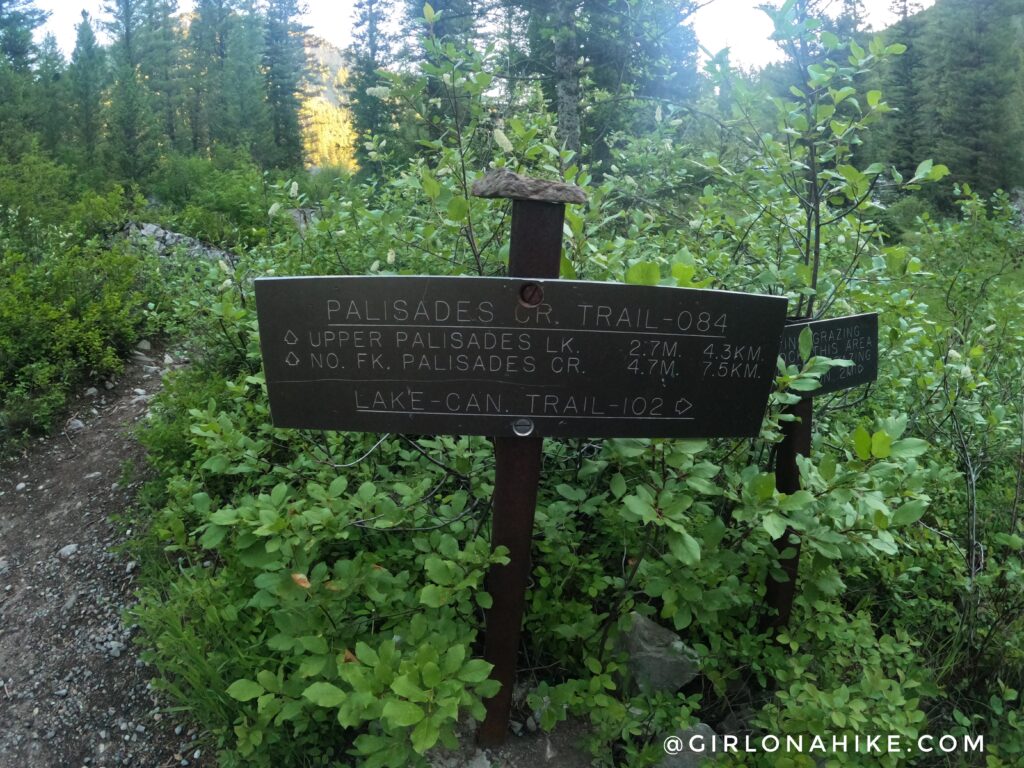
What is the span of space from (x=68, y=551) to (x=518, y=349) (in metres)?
3.20

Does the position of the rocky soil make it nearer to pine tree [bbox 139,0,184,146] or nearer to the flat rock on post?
the flat rock on post

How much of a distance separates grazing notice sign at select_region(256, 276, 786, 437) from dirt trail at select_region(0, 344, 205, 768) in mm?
1713

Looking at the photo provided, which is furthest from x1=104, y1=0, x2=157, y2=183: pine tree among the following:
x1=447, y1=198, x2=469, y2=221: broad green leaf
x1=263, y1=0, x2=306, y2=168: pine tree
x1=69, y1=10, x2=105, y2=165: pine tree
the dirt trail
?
x1=447, y1=198, x2=469, y2=221: broad green leaf

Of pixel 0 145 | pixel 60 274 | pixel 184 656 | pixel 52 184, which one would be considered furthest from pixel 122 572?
pixel 0 145

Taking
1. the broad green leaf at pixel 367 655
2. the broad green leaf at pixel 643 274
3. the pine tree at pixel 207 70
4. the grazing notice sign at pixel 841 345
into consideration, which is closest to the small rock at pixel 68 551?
the broad green leaf at pixel 367 655

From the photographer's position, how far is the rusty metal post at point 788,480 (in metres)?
2.17

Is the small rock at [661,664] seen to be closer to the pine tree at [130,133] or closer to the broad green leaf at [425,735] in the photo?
the broad green leaf at [425,735]

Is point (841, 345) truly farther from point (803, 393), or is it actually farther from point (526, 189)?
point (526, 189)

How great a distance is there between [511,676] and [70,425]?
4.15 meters

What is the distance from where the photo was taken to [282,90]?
29.1 metres

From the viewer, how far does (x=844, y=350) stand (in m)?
2.21

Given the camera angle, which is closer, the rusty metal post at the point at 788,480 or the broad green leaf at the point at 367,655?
the broad green leaf at the point at 367,655

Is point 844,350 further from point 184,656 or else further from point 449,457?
point 184,656

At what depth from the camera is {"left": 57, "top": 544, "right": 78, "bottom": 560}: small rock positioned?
131 inches
